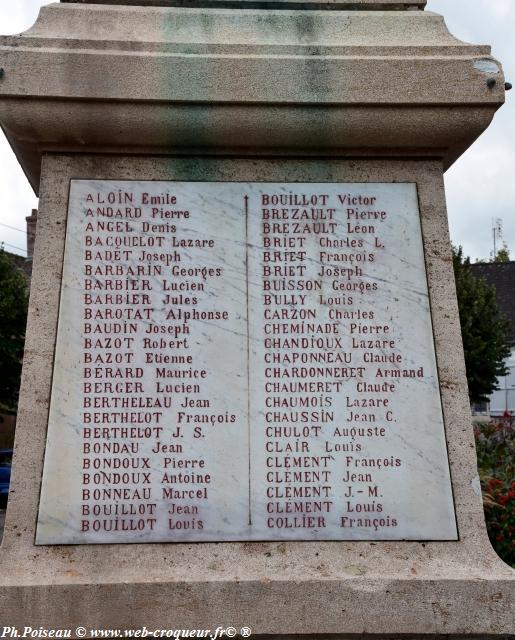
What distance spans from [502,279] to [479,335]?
12.2 metres

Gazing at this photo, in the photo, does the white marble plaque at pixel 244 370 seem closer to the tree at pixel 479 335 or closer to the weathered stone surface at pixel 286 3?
the weathered stone surface at pixel 286 3

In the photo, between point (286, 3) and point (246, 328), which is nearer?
point (246, 328)

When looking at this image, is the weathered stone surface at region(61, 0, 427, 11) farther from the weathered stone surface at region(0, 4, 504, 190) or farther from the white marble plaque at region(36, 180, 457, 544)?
the white marble plaque at region(36, 180, 457, 544)

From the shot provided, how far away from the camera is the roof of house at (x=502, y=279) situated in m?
34.5

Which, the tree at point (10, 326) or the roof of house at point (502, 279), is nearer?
the tree at point (10, 326)

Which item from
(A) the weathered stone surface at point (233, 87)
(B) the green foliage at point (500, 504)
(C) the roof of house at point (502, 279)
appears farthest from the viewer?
(C) the roof of house at point (502, 279)

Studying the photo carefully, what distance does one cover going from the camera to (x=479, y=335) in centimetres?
2489

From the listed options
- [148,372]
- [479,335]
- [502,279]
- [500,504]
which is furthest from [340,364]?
[502,279]

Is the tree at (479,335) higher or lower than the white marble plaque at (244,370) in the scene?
higher

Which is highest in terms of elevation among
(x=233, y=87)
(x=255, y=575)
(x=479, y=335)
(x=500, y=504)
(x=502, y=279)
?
(x=502, y=279)

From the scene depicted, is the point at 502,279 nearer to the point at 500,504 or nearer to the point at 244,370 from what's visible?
the point at 500,504

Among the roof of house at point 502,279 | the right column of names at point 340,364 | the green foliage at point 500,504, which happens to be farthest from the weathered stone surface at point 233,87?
the roof of house at point 502,279

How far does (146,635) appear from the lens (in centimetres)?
296

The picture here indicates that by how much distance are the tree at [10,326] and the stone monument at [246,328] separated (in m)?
20.5
